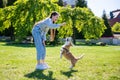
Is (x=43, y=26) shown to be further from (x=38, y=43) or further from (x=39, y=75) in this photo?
(x=39, y=75)

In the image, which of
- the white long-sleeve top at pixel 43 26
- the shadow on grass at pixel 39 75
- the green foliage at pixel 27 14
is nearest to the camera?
the shadow on grass at pixel 39 75

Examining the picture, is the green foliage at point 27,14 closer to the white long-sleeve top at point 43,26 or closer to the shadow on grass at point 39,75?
the white long-sleeve top at point 43,26

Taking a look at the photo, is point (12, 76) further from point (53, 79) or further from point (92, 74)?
point (92, 74)

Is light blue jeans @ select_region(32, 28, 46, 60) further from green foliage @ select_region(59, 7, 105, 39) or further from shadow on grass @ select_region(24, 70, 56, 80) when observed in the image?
green foliage @ select_region(59, 7, 105, 39)

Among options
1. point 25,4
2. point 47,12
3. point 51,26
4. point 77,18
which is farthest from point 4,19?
point 51,26

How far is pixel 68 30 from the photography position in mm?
45188

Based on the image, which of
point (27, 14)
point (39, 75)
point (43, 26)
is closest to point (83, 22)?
point (27, 14)

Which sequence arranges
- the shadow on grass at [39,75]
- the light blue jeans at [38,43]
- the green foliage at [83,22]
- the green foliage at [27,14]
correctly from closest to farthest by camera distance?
1. the shadow on grass at [39,75]
2. the light blue jeans at [38,43]
3. the green foliage at [27,14]
4. the green foliage at [83,22]

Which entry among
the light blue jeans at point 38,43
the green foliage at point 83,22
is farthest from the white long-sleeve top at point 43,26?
the green foliage at point 83,22

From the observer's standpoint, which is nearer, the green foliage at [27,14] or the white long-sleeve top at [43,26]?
the white long-sleeve top at [43,26]

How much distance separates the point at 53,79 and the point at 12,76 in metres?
1.24

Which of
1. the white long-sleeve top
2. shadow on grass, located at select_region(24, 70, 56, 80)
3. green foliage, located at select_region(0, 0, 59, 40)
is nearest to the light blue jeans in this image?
the white long-sleeve top

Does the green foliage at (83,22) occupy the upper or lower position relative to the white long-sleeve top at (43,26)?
lower

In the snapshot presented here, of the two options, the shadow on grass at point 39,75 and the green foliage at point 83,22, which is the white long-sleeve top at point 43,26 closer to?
the shadow on grass at point 39,75
